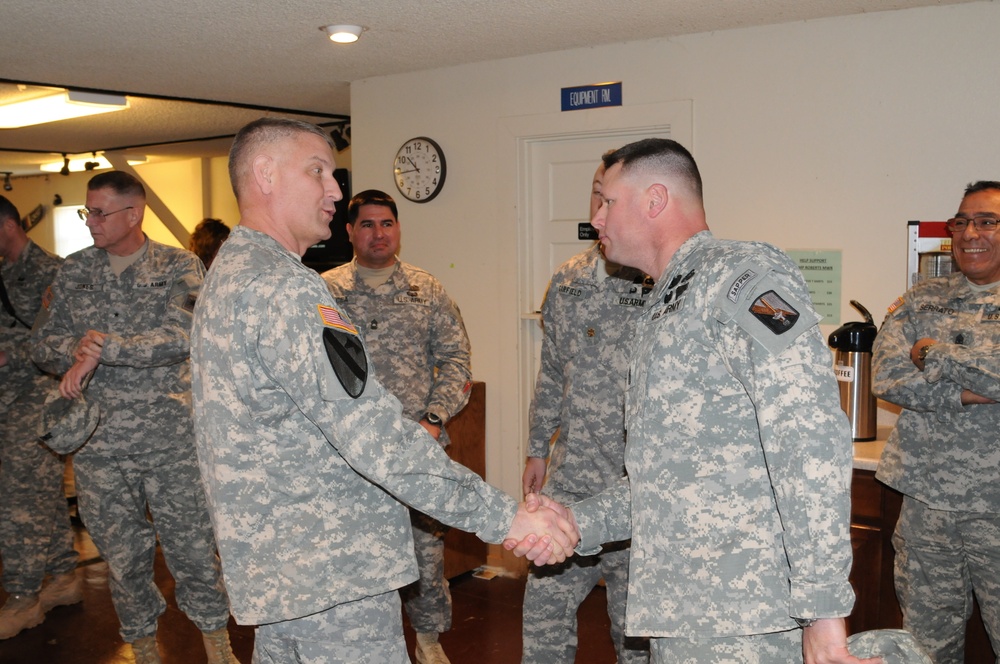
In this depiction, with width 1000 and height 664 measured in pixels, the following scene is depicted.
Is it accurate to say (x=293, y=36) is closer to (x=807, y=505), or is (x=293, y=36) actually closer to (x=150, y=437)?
(x=150, y=437)

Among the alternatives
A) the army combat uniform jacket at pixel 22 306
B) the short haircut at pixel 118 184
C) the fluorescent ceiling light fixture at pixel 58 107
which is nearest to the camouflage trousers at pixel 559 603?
the short haircut at pixel 118 184

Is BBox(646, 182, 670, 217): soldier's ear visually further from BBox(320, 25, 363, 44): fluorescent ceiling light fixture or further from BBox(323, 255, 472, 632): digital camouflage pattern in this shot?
BBox(320, 25, 363, 44): fluorescent ceiling light fixture

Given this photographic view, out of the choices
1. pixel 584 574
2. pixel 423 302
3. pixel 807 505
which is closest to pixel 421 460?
pixel 807 505

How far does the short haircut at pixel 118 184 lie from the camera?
3.50m

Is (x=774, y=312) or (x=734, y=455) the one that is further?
(x=734, y=455)

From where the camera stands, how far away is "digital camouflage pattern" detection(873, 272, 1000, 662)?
2.98m

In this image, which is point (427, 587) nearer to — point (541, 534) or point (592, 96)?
point (541, 534)

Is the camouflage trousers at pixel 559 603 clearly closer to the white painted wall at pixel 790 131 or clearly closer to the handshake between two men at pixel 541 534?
the handshake between two men at pixel 541 534

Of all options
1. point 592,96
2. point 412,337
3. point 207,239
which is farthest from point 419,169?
point 412,337

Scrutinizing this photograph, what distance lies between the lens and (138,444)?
137 inches

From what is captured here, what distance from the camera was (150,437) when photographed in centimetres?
350

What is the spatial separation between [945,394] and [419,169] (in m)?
3.30

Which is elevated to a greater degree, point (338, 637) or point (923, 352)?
point (923, 352)

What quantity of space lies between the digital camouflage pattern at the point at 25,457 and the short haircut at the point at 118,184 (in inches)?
46.6
